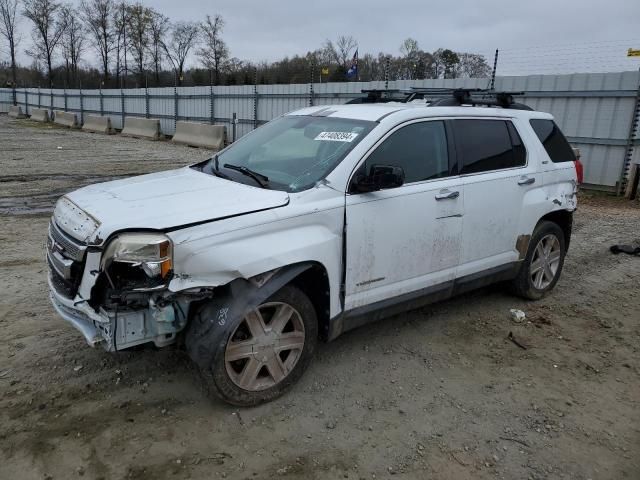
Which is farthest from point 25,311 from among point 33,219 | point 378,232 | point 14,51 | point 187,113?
point 14,51

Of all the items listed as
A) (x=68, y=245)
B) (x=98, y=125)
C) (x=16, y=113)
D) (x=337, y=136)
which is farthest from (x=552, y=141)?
(x=16, y=113)

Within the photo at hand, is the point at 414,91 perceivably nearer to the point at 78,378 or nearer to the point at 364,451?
the point at 364,451

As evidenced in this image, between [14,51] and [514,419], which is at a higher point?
[14,51]

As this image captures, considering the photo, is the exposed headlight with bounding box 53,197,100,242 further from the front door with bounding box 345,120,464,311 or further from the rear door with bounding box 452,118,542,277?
the rear door with bounding box 452,118,542,277

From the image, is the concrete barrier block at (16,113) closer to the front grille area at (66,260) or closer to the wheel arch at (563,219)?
the front grille area at (66,260)

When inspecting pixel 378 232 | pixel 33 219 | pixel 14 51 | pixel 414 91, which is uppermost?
pixel 14 51

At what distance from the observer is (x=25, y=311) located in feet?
14.6

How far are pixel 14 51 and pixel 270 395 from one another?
234 feet

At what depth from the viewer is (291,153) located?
12.8ft

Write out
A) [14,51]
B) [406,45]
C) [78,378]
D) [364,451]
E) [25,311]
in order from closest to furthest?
[364,451], [78,378], [25,311], [406,45], [14,51]

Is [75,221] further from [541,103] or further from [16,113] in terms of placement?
[16,113]

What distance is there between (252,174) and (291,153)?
404mm

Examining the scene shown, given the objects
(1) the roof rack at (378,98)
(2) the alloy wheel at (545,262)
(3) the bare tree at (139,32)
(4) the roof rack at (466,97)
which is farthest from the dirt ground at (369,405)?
(3) the bare tree at (139,32)

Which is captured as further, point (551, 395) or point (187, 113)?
point (187, 113)
